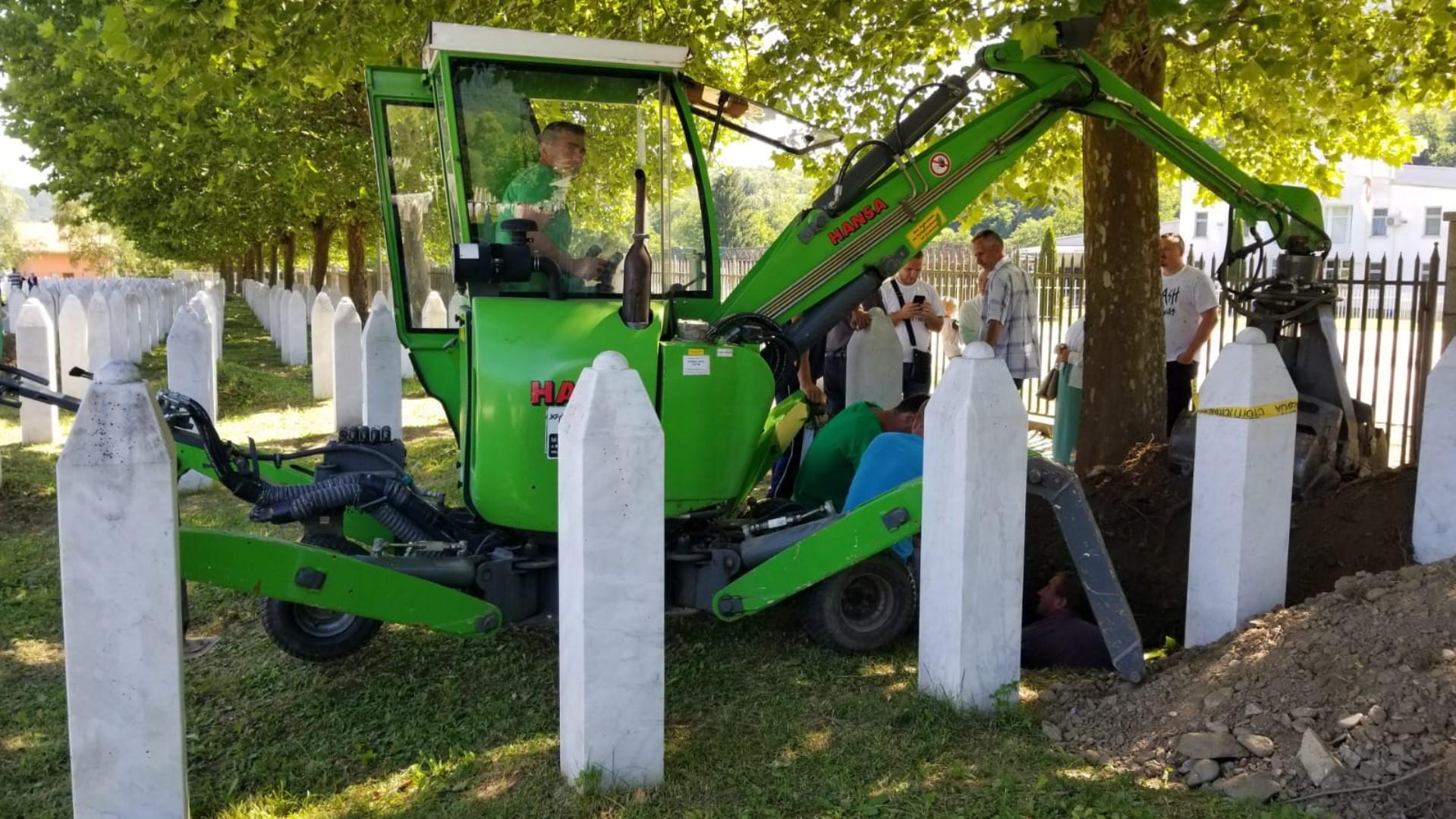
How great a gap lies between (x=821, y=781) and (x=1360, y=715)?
1.74 m

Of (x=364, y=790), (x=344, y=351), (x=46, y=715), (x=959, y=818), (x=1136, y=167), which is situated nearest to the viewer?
(x=959, y=818)

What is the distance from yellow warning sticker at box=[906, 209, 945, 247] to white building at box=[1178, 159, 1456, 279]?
38186 millimetres

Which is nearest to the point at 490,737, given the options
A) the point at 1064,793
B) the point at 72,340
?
the point at 1064,793

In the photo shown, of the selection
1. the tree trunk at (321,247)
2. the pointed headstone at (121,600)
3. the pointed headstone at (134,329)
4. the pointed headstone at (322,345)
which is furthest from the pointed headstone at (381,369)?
the tree trunk at (321,247)

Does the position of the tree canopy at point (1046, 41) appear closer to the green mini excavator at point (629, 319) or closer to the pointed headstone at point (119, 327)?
the green mini excavator at point (629, 319)

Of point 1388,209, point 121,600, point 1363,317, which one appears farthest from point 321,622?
point 1388,209

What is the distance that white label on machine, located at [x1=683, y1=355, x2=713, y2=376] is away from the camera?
492cm

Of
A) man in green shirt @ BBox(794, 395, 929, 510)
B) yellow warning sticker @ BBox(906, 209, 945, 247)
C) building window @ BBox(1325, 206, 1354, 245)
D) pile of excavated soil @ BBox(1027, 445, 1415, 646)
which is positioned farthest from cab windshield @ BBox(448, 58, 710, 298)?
building window @ BBox(1325, 206, 1354, 245)

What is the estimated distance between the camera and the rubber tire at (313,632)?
16.0ft

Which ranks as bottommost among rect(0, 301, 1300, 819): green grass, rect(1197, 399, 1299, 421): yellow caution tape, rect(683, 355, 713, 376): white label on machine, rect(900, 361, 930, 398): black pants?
rect(0, 301, 1300, 819): green grass

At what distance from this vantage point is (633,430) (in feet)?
11.8

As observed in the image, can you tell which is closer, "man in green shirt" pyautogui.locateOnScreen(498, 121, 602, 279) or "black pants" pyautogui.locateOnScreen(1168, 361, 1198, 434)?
"man in green shirt" pyautogui.locateOnScreen(498, 121, 602, 279)

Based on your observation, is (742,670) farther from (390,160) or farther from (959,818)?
(390,160)

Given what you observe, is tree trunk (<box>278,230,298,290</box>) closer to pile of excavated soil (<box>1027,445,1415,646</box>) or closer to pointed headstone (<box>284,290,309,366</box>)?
pointed headstone (<box>284,290,309,366</box>)
